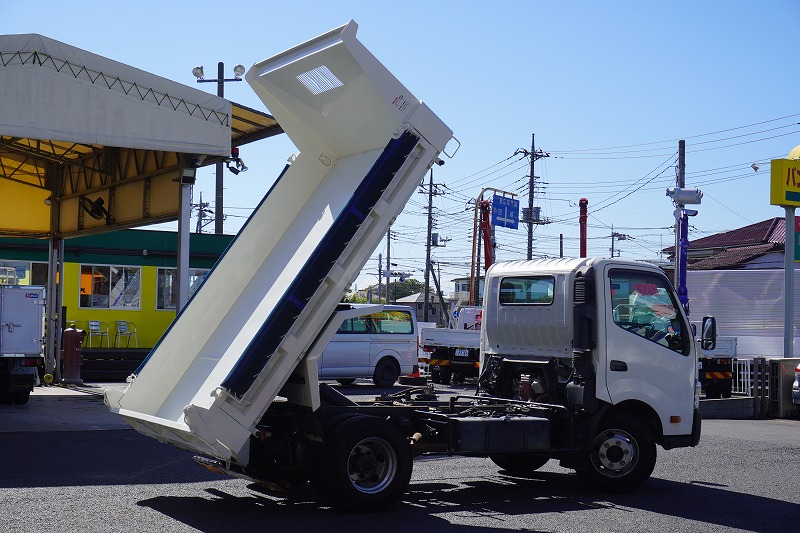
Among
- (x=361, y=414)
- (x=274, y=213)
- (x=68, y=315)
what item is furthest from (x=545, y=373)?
(x=68, y=315)

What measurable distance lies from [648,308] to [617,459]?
1.62 meters

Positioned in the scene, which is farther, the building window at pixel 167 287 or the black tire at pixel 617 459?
the building window at pixel 167 287

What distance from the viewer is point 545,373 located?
10.0 metres

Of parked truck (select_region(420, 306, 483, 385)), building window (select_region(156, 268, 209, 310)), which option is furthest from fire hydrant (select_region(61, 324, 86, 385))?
parked truck (select_region(420, 306, 483, 385))

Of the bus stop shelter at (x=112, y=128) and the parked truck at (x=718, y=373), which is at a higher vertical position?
the bus stop shelter at (x=112, y=128)

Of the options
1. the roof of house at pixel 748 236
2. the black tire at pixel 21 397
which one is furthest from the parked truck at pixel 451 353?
the roof of house at pixel 748 236

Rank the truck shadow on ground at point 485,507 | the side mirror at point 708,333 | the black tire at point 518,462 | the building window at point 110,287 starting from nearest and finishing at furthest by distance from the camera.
A: the truck shadow on ground at point 485,507 < the side mirror at point 708,333 < the black tire at point 518,462 < the building window at point 110,287

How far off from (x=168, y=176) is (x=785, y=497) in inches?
513

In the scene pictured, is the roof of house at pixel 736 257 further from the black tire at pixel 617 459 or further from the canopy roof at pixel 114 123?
the black tire at pixel 617 459

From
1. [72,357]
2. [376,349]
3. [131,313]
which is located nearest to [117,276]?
[131,313]

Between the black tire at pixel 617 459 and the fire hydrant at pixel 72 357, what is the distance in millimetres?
15933

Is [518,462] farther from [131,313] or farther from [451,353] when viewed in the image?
[131,313]

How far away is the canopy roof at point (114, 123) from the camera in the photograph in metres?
13.9

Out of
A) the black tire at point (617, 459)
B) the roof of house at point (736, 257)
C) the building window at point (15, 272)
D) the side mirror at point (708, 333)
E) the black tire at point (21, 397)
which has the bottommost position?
the black tire at point (21, 397)
